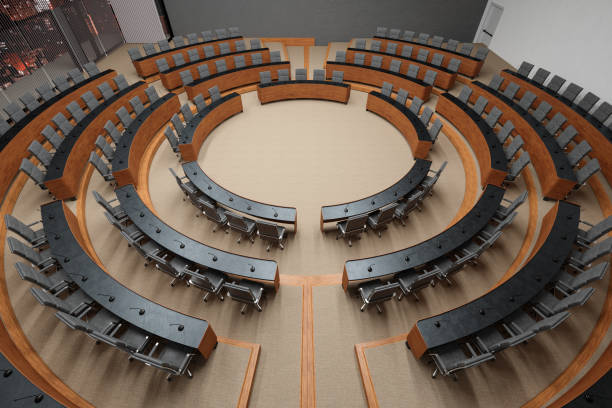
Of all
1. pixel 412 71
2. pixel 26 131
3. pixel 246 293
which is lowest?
pixel 246 293

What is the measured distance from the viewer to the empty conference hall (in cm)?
448

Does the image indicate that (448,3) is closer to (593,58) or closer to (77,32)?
(593,58)

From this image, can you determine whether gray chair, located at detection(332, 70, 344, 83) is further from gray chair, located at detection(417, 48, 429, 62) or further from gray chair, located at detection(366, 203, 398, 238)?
gray chair, located at detection(366, 203, 398, 238)

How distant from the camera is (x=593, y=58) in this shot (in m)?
9.20

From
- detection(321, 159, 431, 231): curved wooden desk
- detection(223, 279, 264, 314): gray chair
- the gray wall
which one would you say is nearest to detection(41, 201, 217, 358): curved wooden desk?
detection(223, 279, 264, 314): gray chair

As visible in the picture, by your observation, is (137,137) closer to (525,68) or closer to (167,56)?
(167,56)

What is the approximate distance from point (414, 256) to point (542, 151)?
208 inches

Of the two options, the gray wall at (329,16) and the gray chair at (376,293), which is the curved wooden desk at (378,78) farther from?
the gray chair at (376,293)

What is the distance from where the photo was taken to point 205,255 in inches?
226

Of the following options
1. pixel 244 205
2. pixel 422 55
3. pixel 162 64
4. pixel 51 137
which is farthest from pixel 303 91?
pixel 51 137

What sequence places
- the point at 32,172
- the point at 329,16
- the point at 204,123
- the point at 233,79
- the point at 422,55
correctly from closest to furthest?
the point at 32,172
the point at 204,123
the point at 233,79
the point at 422,55
the point at 329,16

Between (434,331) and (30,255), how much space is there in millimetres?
7407

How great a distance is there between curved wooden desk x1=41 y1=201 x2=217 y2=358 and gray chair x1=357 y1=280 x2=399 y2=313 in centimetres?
267

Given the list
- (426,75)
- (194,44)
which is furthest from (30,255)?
(426,75)
